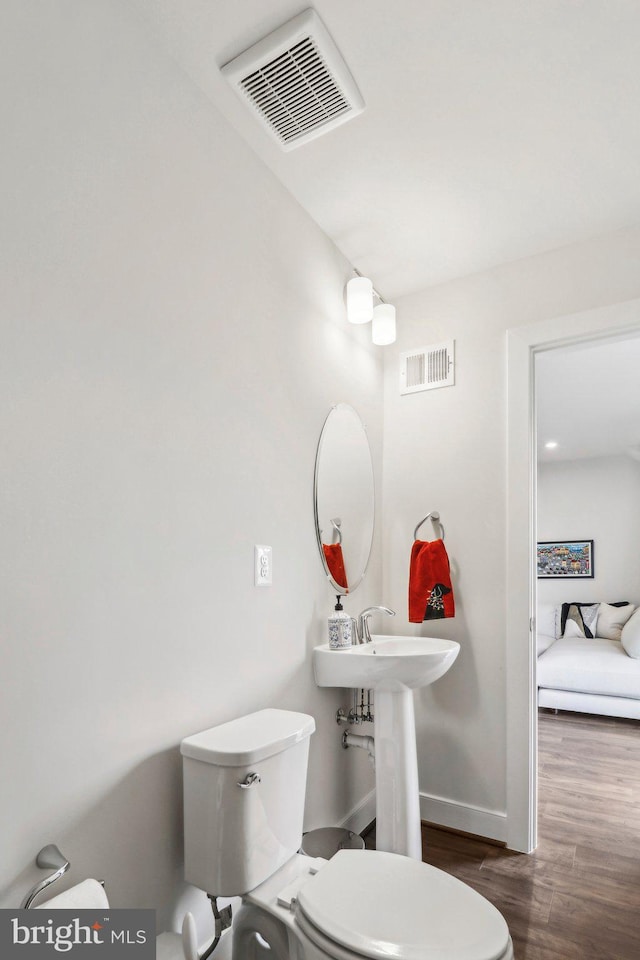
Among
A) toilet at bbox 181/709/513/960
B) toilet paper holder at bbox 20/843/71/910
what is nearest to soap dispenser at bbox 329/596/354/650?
toilet at bbox 181/709/513/960

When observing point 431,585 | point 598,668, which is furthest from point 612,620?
point 431,585

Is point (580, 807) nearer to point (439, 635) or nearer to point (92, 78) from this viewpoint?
point (439, 635)

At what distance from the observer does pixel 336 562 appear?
215 centimetres

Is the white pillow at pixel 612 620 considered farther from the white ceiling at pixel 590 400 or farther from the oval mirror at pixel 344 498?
the oval mirror at pixel 344 498

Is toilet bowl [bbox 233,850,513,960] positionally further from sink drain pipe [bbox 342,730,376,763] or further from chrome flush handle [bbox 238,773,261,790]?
sink drain pipe [bbox 342,730,376,763]

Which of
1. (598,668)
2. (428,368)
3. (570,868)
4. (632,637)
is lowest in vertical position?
(570,868)

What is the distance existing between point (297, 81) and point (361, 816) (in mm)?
2601

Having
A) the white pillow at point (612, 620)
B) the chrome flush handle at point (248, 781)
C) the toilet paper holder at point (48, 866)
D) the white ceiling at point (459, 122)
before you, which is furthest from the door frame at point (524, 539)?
the white pillow at point (612, 620)

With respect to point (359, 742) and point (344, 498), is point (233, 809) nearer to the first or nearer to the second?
point (359, 742)

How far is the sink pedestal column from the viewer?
1.88 m

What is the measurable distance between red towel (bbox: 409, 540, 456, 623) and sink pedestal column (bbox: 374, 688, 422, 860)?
46cm

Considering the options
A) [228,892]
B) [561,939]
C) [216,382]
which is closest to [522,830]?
[561,939]

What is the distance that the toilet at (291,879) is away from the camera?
101cm

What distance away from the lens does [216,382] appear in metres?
1.58
